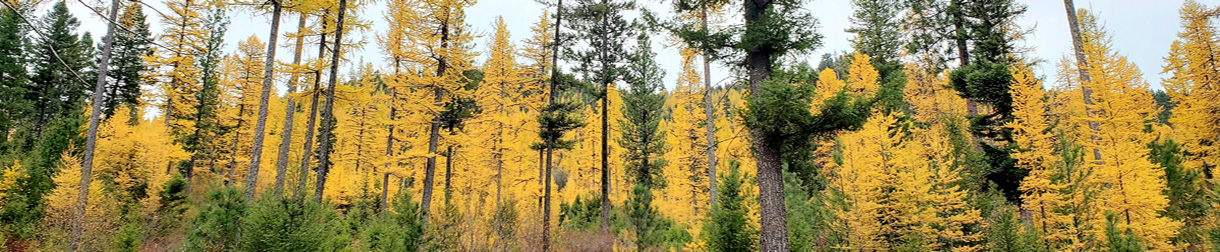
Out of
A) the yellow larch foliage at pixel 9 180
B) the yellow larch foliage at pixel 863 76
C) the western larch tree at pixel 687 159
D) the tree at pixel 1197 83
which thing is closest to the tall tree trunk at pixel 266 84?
the yellow larch foliage at pixel 9 180

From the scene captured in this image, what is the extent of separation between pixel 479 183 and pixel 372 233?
30.7 feet

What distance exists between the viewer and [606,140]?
1496cm

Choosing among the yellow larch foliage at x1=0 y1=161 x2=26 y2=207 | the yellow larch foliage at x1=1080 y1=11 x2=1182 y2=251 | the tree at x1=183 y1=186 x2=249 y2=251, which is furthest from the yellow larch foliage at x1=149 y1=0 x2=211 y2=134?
the yellow larch foliage at x1=1080 y1=11 x2=1182 y2=251

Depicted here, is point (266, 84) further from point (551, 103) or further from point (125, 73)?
point (125, 73)

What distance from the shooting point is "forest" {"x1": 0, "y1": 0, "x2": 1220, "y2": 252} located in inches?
300

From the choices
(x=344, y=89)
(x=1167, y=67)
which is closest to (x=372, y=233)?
(x=344, y=89)

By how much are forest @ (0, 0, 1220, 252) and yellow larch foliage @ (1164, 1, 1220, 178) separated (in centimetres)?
10

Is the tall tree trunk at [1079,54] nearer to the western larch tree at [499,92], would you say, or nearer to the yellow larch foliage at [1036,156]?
the yellow larch foliage at [1036,156]

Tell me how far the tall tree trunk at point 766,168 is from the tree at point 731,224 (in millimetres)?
1125

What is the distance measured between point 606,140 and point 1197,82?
1916cm

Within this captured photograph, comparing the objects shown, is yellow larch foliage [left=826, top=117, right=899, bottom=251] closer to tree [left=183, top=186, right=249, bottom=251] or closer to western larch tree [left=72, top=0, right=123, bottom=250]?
tree [left=183, top=186, right=249, bottom=251]

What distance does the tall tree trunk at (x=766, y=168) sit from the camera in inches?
285

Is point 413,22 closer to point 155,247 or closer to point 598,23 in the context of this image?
point 598,23

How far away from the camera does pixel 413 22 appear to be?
45.3 ft
